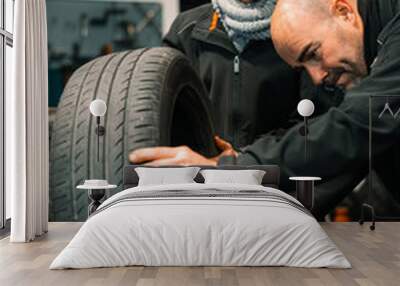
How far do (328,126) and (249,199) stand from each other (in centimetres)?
232

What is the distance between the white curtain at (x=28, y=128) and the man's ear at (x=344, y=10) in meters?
3.10

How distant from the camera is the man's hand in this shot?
6168 mm

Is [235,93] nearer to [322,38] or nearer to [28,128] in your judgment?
[322,38]

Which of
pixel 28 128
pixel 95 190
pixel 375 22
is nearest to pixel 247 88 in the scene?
pixel 375 22

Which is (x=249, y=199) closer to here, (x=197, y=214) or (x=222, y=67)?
(x=197, y=214)

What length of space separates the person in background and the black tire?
15 centimetres

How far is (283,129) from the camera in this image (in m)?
6.32

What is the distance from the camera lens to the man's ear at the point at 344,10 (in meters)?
6.29

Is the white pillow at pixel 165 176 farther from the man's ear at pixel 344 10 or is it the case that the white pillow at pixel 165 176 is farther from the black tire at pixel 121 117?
the man's ear at pixel 344 10

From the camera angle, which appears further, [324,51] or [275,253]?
[324,51]

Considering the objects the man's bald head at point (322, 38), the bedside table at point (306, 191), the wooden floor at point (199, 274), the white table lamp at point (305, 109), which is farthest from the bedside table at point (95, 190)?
the man's bald head at point (322, 38)

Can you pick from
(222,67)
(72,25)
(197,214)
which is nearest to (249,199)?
(197,214)

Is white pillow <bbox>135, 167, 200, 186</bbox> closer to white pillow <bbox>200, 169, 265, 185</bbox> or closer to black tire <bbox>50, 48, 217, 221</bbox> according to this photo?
white pillow <bbox>200, 169, 265, 185</bbox>

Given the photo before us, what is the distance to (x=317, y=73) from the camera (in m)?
6.36
